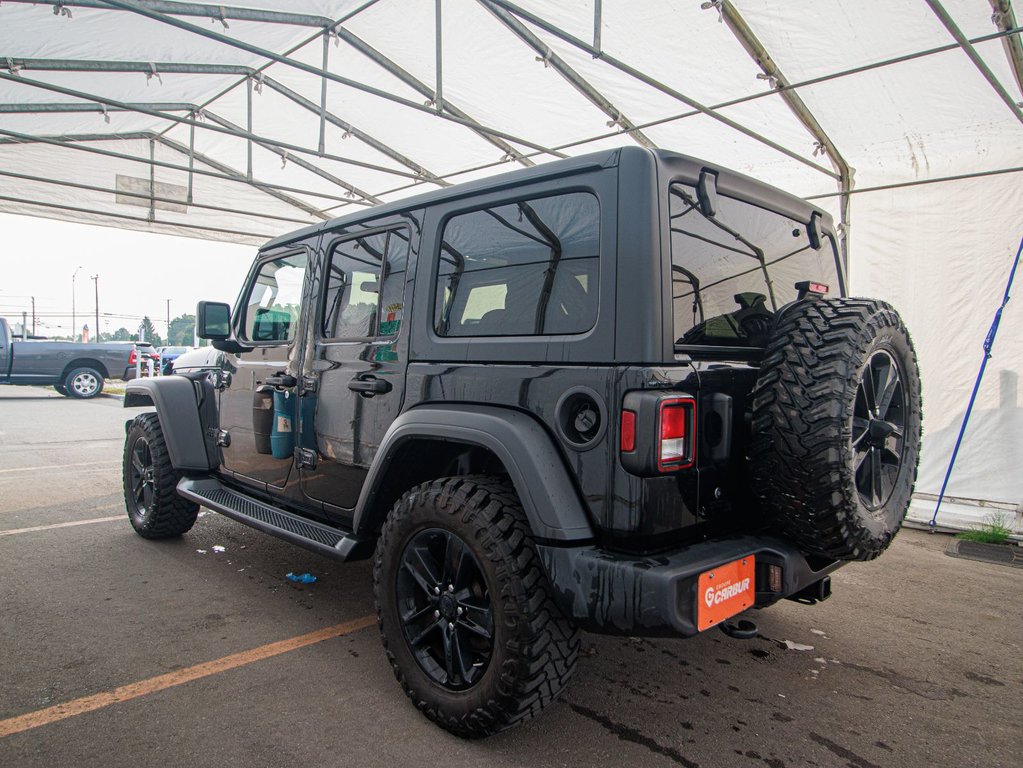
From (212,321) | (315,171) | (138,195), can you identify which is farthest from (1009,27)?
(138,195)

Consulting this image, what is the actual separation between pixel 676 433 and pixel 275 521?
7.01 ft

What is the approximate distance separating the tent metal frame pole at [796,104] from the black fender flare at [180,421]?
4391 millimetres

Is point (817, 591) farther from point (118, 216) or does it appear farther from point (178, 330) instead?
point (178, 330)

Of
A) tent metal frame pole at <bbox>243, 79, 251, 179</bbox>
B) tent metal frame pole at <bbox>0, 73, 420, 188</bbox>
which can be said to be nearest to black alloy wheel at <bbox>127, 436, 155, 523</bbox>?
tent metal frame pole at <bbox>0, 73, 420, 188</bbox>

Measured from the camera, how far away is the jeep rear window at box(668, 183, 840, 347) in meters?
2.18

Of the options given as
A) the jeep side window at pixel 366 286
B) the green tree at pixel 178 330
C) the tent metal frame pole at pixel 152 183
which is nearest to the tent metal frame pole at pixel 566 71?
the jeep side window at pixel 366 286

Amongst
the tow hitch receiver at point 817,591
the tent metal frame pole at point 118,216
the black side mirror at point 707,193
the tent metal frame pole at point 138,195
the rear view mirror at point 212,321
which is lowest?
the tow hitch receiver at point 817,591

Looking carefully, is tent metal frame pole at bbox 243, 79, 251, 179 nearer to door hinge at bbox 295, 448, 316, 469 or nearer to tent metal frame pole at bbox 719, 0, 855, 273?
tent metal frame pole at bbox 719, 0, 855, 273

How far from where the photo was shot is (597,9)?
4949mm

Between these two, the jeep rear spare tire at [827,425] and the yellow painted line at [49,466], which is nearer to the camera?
the jeep rear spare tire at [827,425]

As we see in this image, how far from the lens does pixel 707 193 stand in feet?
7.53

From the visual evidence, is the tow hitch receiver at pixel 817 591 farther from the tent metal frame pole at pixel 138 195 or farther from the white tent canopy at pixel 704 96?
the tent metal frame pole at pixel 138 195

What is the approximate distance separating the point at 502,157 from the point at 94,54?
451cm

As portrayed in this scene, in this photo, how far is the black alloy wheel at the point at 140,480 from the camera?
14.4 ft
